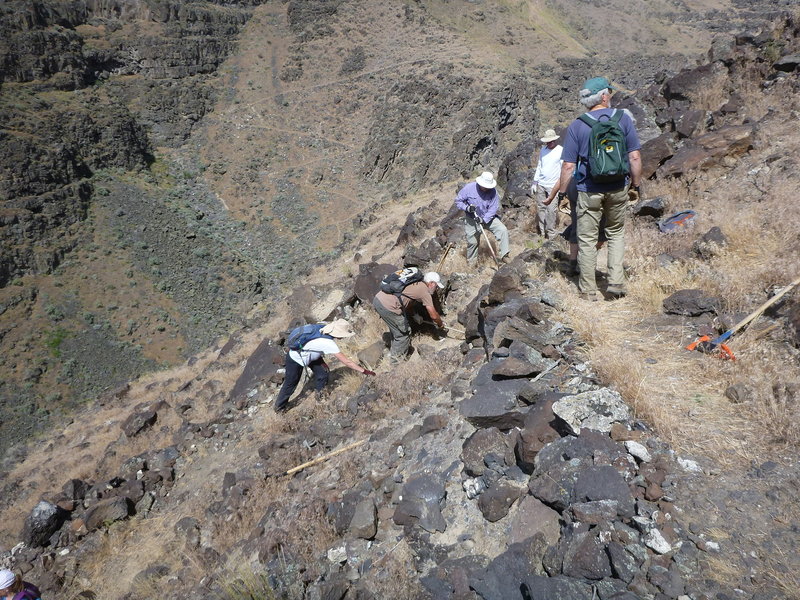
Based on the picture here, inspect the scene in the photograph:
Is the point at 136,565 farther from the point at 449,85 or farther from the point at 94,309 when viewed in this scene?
the point at 449,85

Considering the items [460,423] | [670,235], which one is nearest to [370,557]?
[460,423]

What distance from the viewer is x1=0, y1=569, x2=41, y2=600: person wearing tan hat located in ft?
15.7

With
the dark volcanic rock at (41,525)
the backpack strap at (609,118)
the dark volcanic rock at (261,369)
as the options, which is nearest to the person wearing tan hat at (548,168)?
the backpack strap at (609,118)

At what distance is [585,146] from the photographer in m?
4.29

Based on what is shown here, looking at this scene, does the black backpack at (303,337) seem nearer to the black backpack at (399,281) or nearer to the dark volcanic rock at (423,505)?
the black backpack at (399,281)

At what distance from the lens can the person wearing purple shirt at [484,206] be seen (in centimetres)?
725

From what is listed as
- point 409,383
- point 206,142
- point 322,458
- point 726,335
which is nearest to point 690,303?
point 726,335

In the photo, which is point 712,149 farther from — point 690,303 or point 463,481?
point 463,481

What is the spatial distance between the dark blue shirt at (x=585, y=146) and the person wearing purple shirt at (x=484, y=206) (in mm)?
2727

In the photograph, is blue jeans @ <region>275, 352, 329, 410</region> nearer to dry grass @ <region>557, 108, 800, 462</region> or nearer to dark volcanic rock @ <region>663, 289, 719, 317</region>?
A: dry grass @ <region>557, 108, 800, 462</region>

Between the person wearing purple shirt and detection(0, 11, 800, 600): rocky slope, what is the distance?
727 mm

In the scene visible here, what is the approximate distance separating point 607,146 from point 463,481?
2.97 meters

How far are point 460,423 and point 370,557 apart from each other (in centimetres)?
137

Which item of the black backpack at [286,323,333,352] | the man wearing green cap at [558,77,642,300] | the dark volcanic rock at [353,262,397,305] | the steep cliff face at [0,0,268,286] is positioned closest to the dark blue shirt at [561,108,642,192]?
the man wearing green cap at [558,77,642,300]
